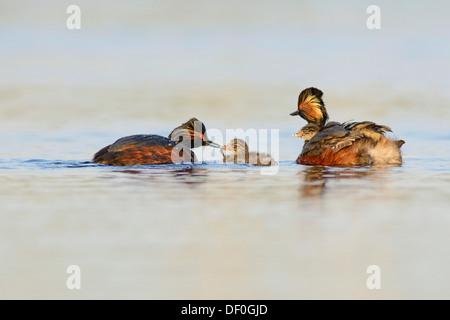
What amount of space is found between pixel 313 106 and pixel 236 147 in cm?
138

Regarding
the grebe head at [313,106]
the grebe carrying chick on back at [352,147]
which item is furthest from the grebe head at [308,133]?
the grebe carrying chick on back at [352,147]

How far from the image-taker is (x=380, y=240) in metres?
5.20

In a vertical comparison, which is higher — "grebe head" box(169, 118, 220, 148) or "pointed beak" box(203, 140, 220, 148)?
"grebe head" box(169, 118, 220, 148)

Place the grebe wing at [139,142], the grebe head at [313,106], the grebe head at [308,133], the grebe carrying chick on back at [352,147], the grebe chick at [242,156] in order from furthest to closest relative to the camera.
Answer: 1. the grebe head at [313,106]
2. the grebe head at [308,133]
3. the grebe chick at [242,156]
4. the grebe wing at [139,142]
5. the grebe carrying chick on back at [352,147]

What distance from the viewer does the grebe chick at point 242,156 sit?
34.4 feet

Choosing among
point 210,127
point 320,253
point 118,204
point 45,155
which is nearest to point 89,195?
point 118,204

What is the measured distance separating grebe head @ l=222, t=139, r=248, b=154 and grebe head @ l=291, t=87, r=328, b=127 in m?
1.07

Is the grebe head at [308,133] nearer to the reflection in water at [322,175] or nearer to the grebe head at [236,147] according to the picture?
the grebe head at [236,147]

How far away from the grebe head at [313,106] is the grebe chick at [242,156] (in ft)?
3.65

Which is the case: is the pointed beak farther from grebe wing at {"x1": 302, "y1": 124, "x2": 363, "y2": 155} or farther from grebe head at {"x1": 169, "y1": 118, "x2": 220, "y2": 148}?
grebe wing at {"x1": 302, "y1": 124, "x2": 363, "y2": 155}

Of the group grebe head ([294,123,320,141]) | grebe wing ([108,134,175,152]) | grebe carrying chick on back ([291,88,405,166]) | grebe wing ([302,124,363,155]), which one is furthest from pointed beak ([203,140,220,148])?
grebe wing ([302,124,363,155])

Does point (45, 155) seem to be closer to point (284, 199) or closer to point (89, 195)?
point (89, 195)

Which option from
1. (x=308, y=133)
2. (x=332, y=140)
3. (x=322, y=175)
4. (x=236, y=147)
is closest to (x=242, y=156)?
(x=236, y=147)

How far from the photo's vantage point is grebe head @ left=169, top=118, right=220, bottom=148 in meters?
11.0
